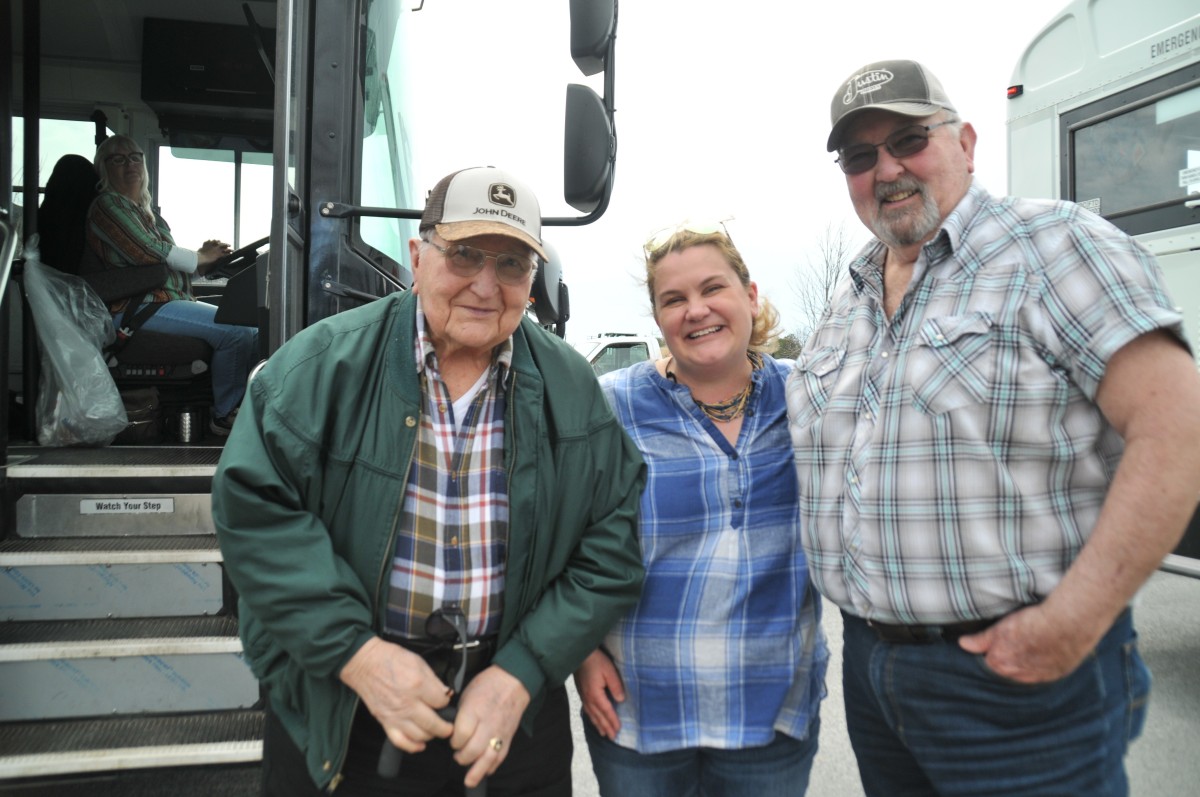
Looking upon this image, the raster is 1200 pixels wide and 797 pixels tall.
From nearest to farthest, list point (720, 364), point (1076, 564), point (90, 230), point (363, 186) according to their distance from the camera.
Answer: point (1076, 564) < point (720, 364) < point (363, 186) < point (90, 230)

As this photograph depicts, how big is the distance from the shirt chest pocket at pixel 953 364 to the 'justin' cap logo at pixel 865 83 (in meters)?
0.47

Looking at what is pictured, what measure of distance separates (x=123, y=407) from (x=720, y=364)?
2.58 metres

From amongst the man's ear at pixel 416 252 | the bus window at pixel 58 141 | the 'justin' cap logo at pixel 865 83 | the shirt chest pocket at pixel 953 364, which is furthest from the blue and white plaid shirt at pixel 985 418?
the bus window at pixel 58 141

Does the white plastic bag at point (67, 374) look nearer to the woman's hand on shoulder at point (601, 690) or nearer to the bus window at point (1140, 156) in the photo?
the woman's hand on shoulder at point (601, 690)

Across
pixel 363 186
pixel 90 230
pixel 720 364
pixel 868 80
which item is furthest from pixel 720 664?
pixel 90 230

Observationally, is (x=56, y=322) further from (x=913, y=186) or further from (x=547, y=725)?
(x=913, y=186)

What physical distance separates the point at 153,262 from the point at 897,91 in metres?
3.22

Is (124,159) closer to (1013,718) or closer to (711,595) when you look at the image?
(711,595)

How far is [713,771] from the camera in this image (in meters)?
1.71

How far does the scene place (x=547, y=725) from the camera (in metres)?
1.74

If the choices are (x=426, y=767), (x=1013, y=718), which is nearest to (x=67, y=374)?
(x=426, y=767)

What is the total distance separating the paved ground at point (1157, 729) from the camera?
3213mm

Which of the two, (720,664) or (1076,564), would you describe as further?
(720,664)

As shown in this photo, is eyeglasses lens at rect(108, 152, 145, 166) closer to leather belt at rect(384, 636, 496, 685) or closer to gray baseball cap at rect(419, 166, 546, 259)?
gray baseball cap at rect(419, 166, 546, 259)
